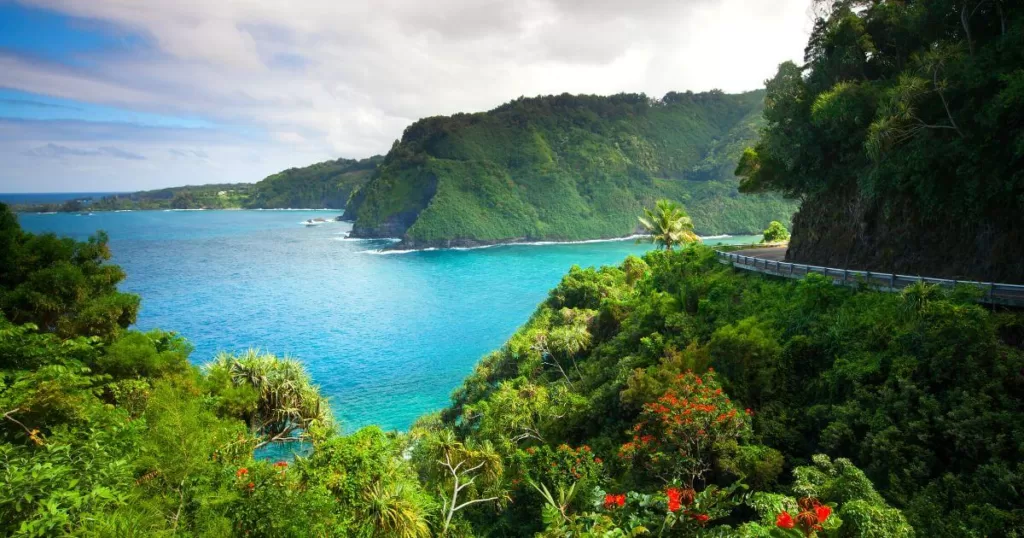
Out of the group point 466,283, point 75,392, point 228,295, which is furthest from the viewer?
point 466,283

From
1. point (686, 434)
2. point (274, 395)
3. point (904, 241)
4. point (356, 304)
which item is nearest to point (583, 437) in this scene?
point (686, 434)

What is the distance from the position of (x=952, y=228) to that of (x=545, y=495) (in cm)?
1547

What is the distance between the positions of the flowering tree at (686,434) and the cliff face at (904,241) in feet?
30.5

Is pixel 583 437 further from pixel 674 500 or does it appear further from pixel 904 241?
pixel 904 241

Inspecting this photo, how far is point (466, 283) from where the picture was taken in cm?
8338

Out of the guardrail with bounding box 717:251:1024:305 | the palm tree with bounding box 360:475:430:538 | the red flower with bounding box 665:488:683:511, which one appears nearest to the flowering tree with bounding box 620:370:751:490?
the red flower with bounding box 665:488:683:511

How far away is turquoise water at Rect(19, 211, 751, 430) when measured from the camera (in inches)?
1628

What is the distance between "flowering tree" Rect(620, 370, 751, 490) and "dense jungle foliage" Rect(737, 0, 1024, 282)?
972 centimetres

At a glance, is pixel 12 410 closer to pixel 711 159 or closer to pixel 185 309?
pixel 185 309

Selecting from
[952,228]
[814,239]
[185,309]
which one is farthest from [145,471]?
[185,309]

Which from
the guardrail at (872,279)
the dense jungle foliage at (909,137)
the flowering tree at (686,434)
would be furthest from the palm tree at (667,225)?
the flowering tree at (686,434)

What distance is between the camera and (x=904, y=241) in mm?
17688

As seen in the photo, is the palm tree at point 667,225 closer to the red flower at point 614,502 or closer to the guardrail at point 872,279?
the guardrail at point 872,279

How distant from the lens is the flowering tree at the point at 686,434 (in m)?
11.5
